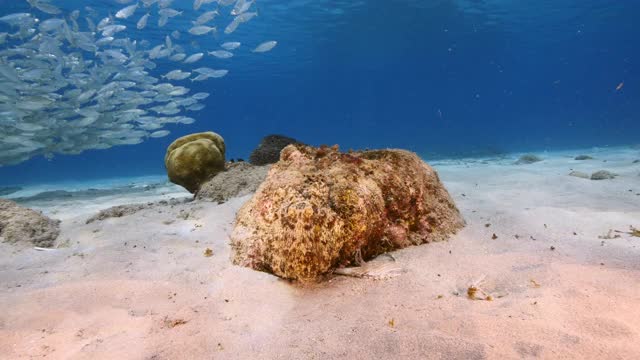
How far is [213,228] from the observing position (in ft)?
16.4

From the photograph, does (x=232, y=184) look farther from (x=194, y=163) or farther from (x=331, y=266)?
(x=331, y=266)

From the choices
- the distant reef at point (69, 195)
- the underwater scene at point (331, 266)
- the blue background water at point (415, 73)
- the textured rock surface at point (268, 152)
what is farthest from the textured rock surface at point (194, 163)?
the blue background water at point (415, 73)

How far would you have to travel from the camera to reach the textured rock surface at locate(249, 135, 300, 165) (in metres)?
8.83

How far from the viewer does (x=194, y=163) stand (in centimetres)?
749

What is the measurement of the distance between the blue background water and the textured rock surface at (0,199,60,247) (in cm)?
2794

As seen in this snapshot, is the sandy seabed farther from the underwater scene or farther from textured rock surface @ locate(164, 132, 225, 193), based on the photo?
textured rock surface @ locate(164, 132, 225, 193)

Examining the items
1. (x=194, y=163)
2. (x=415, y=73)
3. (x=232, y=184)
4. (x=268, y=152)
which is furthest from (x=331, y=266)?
(x=415, y=73)

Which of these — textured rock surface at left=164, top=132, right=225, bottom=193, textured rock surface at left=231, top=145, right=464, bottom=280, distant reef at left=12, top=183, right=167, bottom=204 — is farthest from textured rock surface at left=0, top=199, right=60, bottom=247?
distant reef at left=12, top=183, right=167, bottom=204

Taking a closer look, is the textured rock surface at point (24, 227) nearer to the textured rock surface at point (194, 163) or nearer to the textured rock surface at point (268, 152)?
the textured rock surface at point (194, 163)

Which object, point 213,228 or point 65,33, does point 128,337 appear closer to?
point 213,228

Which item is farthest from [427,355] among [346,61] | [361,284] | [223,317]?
[346,61]

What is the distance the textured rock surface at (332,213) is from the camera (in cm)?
291

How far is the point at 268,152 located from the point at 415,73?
79.3 meters

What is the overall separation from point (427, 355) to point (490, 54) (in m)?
69.4
